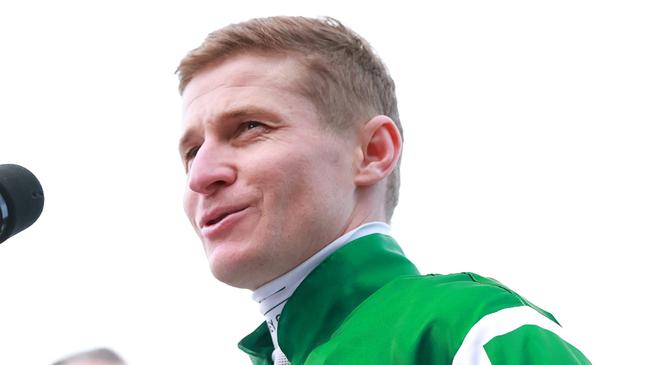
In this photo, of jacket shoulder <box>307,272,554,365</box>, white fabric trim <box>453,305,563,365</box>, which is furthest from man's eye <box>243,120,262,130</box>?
white fabric trim <box>453,305,563,365</box>

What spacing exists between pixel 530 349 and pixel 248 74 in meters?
1.25

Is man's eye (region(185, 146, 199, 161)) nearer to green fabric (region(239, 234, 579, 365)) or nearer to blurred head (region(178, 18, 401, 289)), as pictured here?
blurred head (region(178, 18, 401, 289))

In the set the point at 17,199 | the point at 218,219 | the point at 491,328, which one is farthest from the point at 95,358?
the point at 491,328

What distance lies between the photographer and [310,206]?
2.65 meters

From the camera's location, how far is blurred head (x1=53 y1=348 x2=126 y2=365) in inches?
150

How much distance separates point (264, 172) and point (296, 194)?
0.10 meters

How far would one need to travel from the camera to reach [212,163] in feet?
8.83

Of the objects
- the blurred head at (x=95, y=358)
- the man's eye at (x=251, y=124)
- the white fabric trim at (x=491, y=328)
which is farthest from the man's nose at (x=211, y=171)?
the blurred head at (x=95, y=358)

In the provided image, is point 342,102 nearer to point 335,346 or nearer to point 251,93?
point 251,93

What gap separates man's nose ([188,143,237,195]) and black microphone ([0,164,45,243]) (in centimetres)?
45

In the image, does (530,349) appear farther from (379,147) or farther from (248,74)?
(248,74)

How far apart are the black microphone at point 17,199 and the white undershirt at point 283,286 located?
67 centimetres

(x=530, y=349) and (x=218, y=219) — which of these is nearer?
(x=530, y=349)

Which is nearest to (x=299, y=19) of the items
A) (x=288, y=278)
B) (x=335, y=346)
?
(x=288, y=278)
